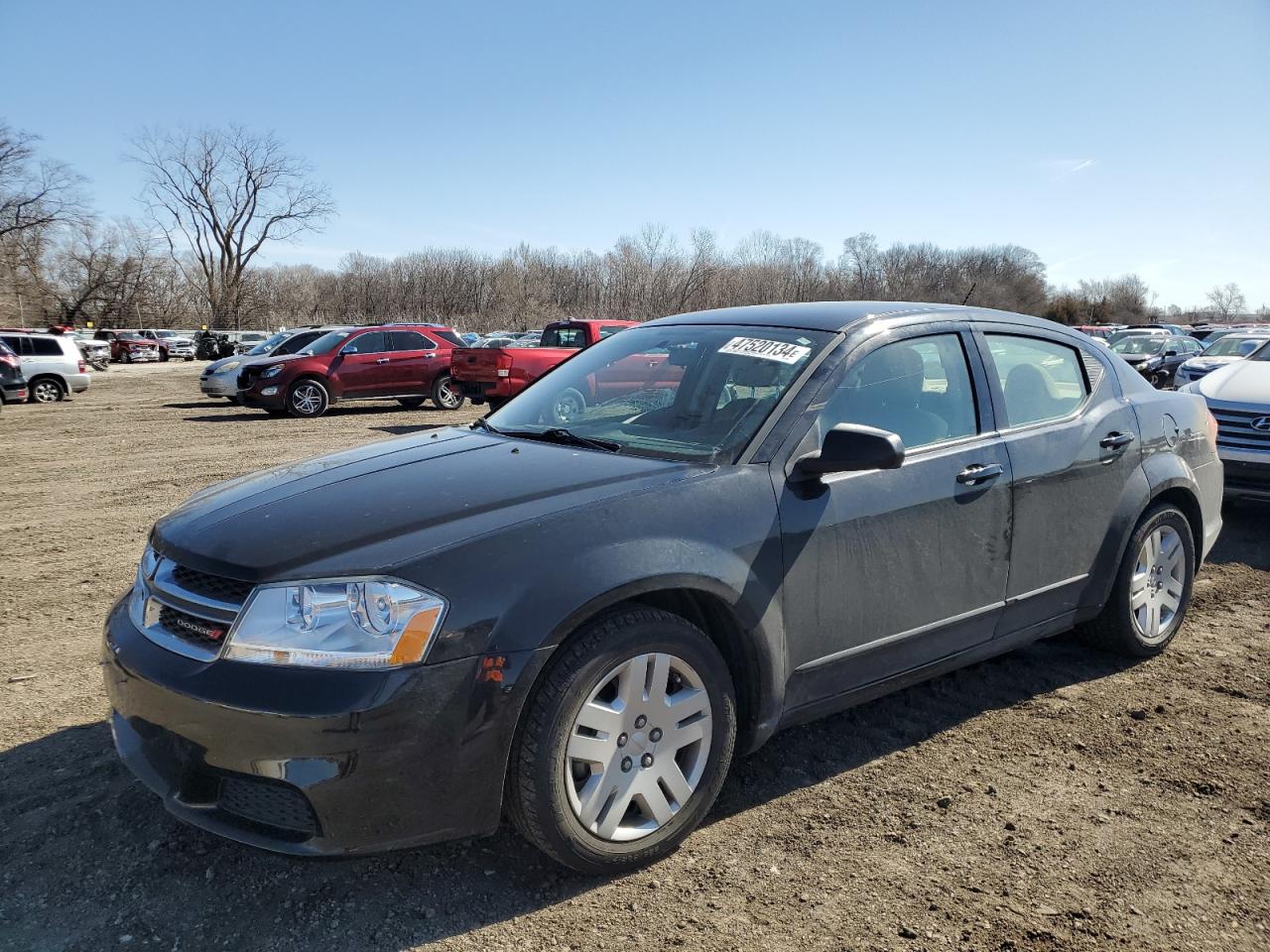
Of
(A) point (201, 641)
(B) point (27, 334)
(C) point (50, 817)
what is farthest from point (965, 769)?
(B) point (27, 334)

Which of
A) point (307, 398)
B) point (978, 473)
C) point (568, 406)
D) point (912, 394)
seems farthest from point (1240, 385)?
point (307, 398)

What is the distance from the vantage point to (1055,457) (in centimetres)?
360

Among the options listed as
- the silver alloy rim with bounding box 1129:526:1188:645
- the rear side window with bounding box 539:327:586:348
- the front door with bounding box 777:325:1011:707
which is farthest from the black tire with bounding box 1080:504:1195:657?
the rear side window with bounding box 539:327:586:348

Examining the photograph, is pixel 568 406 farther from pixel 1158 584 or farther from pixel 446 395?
pixel 446 395

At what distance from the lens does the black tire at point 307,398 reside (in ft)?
56.1

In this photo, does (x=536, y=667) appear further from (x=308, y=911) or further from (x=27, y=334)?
(x=27, y=334)

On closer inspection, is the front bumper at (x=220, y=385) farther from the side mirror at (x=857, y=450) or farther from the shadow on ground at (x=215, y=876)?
the side mirror at (x=857, y=450)

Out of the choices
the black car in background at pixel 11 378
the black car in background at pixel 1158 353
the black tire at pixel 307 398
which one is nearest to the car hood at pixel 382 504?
the black tire at pixel 307 398

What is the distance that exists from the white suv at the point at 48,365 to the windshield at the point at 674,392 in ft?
71.3

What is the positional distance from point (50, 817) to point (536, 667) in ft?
6.11

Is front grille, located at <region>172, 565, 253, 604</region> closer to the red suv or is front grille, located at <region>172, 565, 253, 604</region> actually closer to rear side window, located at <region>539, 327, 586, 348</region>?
rear side window, located at <region>539, 327, 586, 348</region>

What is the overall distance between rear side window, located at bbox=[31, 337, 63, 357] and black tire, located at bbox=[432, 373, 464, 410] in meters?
10.2

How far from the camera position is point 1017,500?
11.2ft

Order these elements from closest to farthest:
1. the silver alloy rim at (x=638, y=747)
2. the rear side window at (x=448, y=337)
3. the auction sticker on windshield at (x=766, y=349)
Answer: the silver alloy rim at (x=638, y=747), the auction sticker on windshield at (x=766, y=349), the rear side window at (x=448, y=337)
